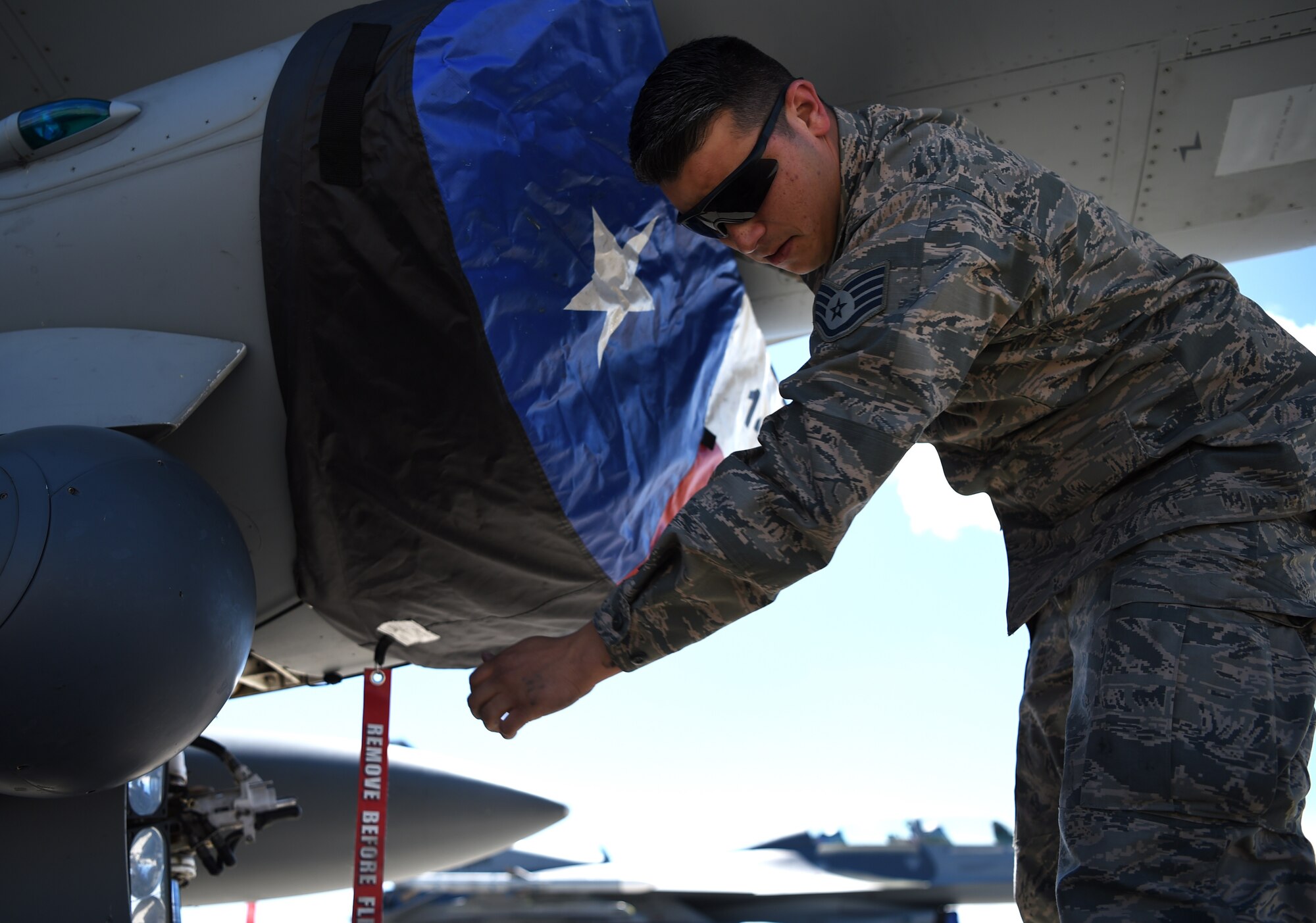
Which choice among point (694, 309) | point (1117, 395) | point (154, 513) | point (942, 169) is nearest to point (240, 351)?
point (154, 513)

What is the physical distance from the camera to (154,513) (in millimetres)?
2074

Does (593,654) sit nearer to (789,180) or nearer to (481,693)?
(481,693)

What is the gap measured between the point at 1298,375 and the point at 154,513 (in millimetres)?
2038

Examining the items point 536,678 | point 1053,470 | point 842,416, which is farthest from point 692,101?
point 536,678

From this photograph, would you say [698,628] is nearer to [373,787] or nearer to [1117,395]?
[1117,395]

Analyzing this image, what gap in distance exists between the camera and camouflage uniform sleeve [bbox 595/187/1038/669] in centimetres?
161

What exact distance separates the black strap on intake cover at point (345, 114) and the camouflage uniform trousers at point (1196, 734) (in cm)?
180

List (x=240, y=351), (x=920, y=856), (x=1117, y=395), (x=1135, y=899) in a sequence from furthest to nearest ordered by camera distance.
A: (x=920, y=856) < (x=240, y=351) < (x=1117, y=395) < (x=1135, y=899)

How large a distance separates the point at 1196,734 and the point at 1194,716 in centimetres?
2

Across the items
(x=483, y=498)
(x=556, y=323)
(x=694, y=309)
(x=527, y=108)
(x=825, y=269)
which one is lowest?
(x=483, y=498)

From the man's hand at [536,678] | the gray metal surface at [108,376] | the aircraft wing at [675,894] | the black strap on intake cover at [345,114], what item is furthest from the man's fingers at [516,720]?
the aircraft wing at [675,894]

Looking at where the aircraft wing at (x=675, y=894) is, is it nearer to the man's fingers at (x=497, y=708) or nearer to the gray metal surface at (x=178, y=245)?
the gray metal surface at (x=178, y=245)

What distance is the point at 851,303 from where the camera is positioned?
1.68 meters

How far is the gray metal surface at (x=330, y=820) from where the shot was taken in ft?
19.2
